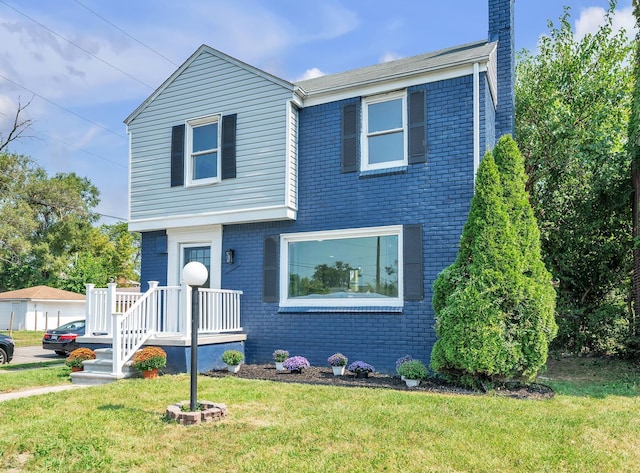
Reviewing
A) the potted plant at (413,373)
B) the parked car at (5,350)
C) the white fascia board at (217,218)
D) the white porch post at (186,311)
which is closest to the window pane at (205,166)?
the white fascia board at (217,218)

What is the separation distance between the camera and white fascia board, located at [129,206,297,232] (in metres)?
9.65

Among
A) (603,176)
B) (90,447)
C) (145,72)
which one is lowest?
(90,447)

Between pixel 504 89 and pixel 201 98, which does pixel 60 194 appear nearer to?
pixel 201 98

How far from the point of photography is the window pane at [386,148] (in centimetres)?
911

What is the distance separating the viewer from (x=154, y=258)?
1123cm

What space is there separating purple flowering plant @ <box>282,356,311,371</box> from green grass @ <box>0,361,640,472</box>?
1525 millimetres

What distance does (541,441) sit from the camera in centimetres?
466

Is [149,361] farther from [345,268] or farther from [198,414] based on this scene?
[345,268]

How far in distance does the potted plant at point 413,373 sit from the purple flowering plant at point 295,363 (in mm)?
1855

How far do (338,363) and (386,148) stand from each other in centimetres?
385

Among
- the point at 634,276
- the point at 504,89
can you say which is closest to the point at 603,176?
the point at 634,276

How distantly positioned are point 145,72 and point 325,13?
31.5 feet

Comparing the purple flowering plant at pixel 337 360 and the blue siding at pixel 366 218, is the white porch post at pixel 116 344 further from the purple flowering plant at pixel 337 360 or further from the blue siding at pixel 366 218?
the purple flowering plant at pixel 337 360

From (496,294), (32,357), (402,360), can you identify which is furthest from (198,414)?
(32,357)
